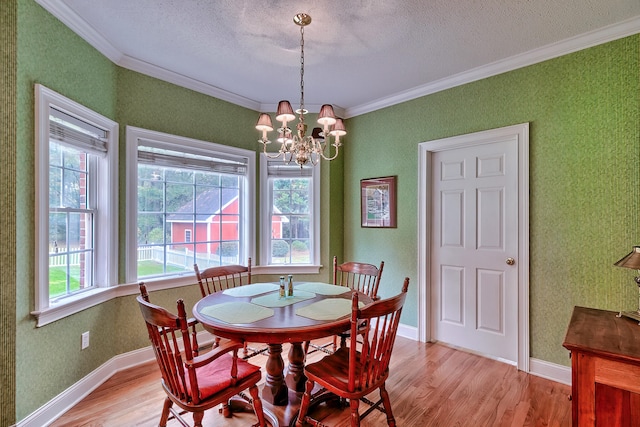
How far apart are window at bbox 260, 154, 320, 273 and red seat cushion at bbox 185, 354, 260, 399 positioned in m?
1.97

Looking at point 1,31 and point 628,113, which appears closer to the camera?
point 1,31

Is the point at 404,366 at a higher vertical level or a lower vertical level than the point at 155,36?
lower

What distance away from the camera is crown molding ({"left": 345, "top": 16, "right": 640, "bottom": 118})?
2270 millimetres

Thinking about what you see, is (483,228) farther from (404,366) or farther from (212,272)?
(212,272)

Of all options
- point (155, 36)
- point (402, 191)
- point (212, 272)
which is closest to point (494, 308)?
point (402, 191)

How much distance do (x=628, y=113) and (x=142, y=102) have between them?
3.92 meters

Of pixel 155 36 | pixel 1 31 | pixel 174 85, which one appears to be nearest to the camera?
pixel 1 31

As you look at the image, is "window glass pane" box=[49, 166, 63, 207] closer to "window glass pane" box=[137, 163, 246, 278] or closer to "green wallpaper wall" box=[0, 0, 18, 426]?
"green wallpaper wall" box=[0, 0, 18, 426]

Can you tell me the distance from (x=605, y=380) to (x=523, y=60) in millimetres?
2465

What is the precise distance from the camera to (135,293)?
9.23ft

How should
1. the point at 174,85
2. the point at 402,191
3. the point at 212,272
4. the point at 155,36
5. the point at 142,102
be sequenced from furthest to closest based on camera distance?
the point at 402,191 → the point at 174,85 → the point at 142,102 → the point at 212,272 → the point at 155,36

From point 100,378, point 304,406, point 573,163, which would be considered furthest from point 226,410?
point 573,163

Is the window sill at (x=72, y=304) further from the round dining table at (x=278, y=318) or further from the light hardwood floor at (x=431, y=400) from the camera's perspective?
the round dining table at (x=278, y=318)

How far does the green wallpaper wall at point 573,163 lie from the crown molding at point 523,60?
0.05 metres
